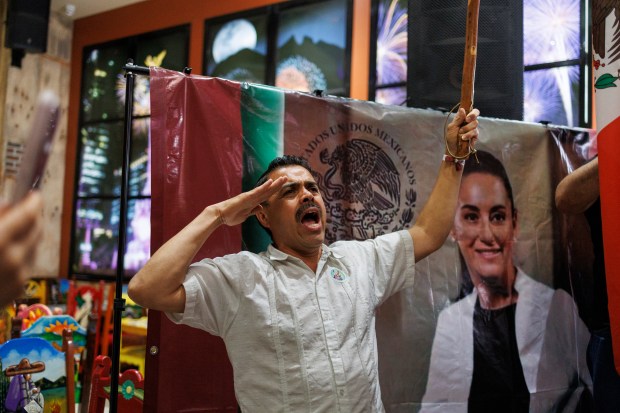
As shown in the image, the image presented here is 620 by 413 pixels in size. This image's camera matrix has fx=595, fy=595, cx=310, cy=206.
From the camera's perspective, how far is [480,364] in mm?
2209

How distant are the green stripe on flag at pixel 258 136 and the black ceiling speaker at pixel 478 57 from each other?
679 mm

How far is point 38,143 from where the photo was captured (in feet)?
2.01

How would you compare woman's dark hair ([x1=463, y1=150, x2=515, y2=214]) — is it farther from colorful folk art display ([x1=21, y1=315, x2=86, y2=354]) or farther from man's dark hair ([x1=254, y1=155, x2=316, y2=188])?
colorful folk art display ([x1=21, y1=315, x2=86, y2=354])

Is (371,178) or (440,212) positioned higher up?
(371,178)

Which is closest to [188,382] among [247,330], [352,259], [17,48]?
[247,330]

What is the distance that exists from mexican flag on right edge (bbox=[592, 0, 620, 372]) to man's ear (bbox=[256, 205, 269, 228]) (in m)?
1.02

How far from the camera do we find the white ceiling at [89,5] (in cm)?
633

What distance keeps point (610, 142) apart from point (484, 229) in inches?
23.9

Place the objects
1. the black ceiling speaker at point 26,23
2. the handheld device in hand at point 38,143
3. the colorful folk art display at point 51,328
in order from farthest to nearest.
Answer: the black ceiling speaker at point 26,23, the colorful folk art display at point 51,328, the handheld device in hand at point 38,143

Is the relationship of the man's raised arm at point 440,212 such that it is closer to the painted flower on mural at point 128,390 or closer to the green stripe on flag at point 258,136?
the green stripe on flag at point 258,136

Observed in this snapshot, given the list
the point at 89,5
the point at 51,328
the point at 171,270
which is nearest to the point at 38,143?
the point at 171,270

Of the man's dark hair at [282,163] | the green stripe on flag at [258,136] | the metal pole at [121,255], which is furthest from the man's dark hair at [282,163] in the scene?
the metal pole at [121,255]

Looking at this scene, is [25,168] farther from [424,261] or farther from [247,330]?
[424,261]

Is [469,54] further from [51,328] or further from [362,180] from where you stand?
[51,328]
